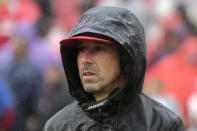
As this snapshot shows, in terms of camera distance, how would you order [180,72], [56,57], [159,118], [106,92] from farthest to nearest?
1. [180,72]
2. [56,57]
3. [106,92]
4. [159,118]

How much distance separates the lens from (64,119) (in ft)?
13.4

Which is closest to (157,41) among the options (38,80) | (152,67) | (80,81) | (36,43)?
(152,67)

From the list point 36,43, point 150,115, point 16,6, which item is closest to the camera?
point 150,115

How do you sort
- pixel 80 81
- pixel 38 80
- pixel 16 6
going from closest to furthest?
1. pixel 80 81
2. pixel 38 80
3. pixel 16 6

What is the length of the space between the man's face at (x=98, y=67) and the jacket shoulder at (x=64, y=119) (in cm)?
23

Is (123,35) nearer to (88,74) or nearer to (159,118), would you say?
(88,74)

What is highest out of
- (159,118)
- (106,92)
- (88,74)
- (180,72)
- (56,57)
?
(88,74)

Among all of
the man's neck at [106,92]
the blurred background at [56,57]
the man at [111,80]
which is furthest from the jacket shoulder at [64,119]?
the blurred background at [56,57]

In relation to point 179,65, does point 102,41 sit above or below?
above

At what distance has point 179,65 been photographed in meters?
8.72

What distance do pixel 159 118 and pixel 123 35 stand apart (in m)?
0.62

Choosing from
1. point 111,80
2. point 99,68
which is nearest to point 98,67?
point 99,68

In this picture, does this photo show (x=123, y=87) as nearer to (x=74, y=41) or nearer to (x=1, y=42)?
(x=74, y=41)

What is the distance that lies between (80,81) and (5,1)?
19.5ft
